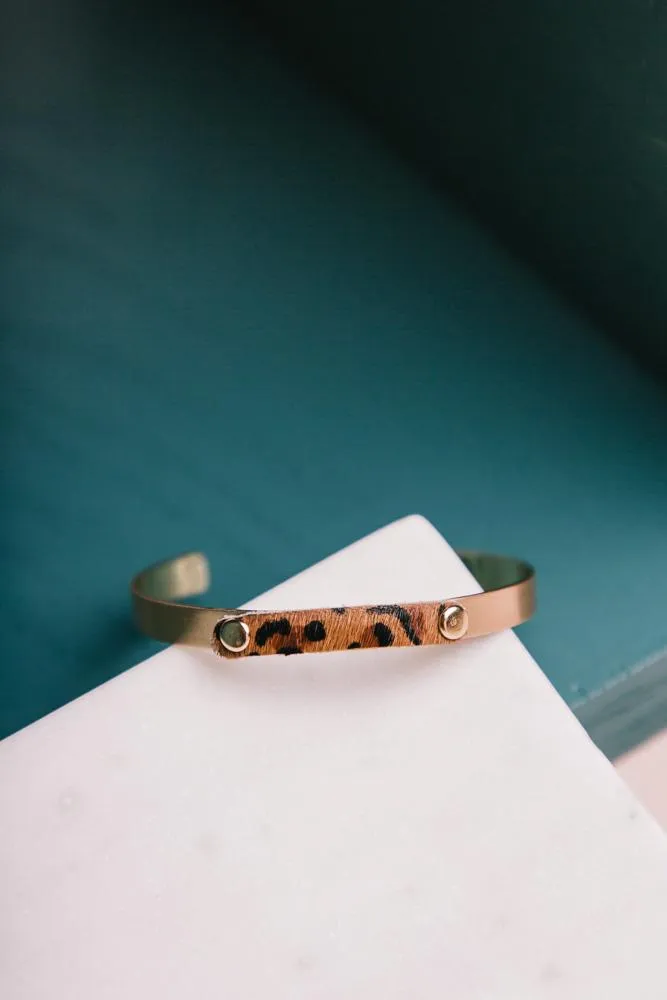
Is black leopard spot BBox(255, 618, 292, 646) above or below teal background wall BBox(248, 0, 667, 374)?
below

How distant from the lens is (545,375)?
0.59m

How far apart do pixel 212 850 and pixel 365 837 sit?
0.19ft

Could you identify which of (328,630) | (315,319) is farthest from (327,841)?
(315,319)

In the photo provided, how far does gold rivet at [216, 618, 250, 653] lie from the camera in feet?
1.15

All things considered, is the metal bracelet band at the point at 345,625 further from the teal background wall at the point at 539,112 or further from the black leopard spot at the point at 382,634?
the teal background wall at the point at 539,112

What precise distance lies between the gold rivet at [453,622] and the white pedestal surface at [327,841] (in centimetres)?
1

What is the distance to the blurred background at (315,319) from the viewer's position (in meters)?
0.51

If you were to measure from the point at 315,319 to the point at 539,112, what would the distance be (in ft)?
0.58

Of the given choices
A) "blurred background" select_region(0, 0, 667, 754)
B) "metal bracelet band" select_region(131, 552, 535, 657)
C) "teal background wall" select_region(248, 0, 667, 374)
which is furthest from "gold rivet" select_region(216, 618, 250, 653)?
"teal background wall" select_region(248, 0, 667, 374)

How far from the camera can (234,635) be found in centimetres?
35

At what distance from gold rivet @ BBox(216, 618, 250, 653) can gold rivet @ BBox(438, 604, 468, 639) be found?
0.26ft

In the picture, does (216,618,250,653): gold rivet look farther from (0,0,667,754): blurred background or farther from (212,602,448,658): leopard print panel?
(0,0,667,754): blurred background

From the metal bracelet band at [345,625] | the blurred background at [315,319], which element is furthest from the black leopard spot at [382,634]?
the blurred background at [315,319]

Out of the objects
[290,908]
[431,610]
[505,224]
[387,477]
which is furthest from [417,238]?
[290,908]
